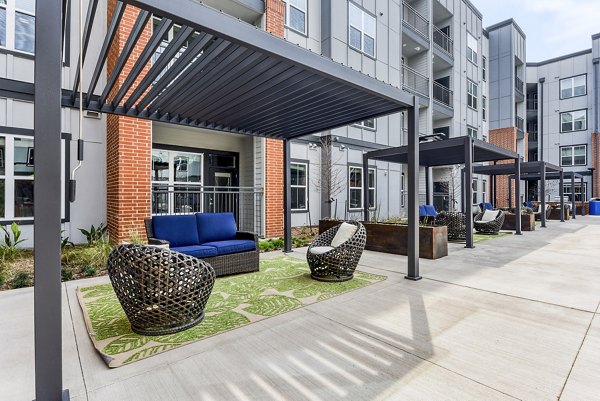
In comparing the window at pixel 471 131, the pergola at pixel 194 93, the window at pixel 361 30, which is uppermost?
the window at pixel 361 30

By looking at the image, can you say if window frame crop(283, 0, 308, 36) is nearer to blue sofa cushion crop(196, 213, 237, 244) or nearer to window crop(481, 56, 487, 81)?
blue sofa cushion crop(196, 213, 237, 244)

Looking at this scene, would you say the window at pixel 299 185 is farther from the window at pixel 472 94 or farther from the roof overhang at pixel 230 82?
the window at pixel 472 94

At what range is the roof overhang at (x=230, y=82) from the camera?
106 inches

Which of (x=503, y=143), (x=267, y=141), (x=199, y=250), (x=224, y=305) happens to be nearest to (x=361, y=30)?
(x=267, y=141)

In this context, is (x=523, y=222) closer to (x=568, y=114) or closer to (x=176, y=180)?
(x=176, y=180)

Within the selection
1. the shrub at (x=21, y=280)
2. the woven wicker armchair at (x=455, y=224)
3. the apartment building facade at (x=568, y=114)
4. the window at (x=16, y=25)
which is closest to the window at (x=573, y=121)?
the apartment building facade at (x=568, y=114)

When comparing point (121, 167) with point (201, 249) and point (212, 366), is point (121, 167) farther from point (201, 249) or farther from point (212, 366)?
point (212, 366)

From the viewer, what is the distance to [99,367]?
232cm

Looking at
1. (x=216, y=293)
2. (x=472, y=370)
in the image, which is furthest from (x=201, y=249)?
(x=472, y=370)

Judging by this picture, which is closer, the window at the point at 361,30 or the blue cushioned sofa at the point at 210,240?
the blue cushioned sofa at the point at 210,240

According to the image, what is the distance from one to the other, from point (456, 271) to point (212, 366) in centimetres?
450

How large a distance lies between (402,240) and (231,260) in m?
3.81

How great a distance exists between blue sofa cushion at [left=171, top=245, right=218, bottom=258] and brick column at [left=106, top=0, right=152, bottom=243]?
2.60 metres

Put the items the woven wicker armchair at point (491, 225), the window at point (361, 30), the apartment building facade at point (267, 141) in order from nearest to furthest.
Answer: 1. the apartment building facade at point (267, 141)
2. the woven wicker armchair at point (491, 225)
3. the window at point (361, 30)
